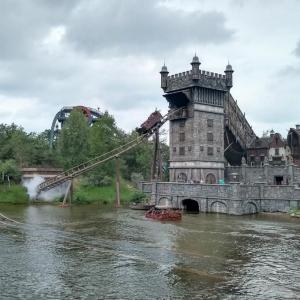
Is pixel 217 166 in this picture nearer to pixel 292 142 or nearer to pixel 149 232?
pixel 292 142

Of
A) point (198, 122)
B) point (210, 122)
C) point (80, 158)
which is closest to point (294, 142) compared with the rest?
point (210, 122)

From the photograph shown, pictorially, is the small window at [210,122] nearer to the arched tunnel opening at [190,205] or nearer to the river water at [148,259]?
the arched tunnel opening at [190,205]

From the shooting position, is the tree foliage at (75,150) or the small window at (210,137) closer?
the small window at (210,137)

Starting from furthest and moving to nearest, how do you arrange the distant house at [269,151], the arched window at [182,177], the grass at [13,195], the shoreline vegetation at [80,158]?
the shoreline vegetation at [80,158], the distant house at [269,151], the grass at [13,195], the arched window at [182,177]

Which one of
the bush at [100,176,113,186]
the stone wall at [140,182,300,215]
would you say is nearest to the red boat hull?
the stone wall at [140,182,300,215]

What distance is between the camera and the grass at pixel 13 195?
79875mm

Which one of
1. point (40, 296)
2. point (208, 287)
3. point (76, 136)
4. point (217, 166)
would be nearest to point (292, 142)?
point (217, 166)

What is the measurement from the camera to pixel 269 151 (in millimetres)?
81375

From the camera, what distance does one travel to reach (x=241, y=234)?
46.7 metres

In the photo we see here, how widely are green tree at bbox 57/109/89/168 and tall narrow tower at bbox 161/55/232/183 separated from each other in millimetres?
21607

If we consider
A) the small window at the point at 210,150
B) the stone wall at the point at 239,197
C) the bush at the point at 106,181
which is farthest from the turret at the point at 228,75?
the bush at the point at 106,181

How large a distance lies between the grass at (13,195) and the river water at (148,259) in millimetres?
23666

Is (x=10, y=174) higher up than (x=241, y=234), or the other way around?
(x=10, y=174)

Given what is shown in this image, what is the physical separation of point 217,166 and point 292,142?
13632mm
